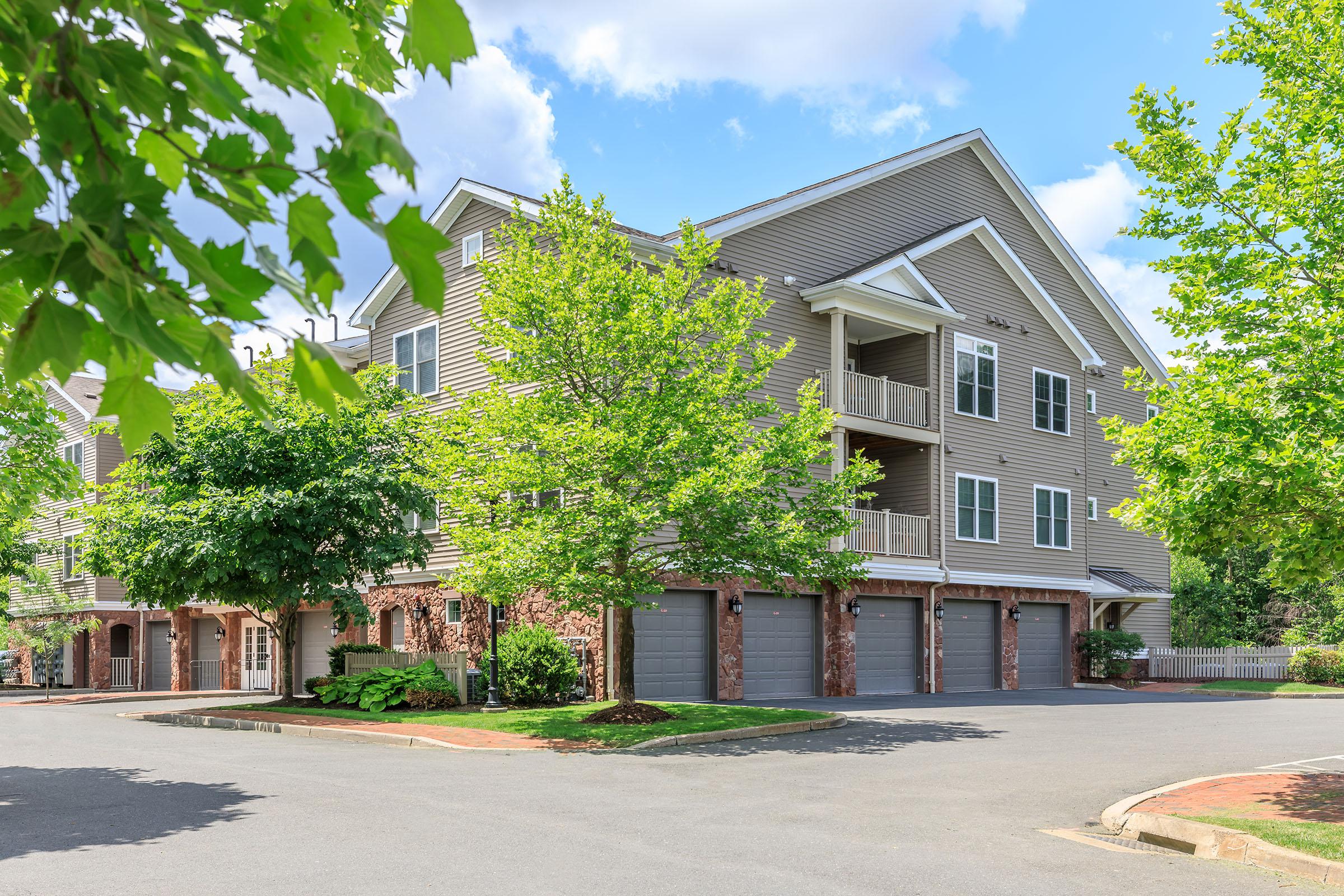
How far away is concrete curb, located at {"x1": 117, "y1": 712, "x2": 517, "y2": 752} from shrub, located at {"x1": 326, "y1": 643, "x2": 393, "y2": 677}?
321 cm

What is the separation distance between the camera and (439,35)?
2.20 meters

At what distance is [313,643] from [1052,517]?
2093 centimetres

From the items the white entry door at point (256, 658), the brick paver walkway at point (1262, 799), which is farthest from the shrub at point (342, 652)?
the brick paver walkway at point (1262, 799)

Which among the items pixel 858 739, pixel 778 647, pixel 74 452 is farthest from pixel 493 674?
pixel 74 452

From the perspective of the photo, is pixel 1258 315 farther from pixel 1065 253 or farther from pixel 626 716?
pixel 1065 253

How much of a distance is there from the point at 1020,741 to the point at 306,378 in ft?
55.3

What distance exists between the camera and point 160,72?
2.19 meters

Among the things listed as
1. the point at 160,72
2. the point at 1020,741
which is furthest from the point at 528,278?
the point at 160,72

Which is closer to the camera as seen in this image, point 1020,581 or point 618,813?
point 618,813

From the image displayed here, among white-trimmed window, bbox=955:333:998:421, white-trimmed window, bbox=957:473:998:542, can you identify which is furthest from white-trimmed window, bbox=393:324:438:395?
white-trimmed window, bbox=957:473:998:542

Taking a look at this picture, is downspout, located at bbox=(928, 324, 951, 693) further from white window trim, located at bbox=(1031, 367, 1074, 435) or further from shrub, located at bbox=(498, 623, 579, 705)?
shrub, located at bbox=(498, 623, 579, 705)

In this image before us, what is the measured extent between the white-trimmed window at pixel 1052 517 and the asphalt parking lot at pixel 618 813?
13.9 m

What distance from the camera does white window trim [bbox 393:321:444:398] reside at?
28.3m

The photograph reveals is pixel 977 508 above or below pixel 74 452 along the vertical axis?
below
